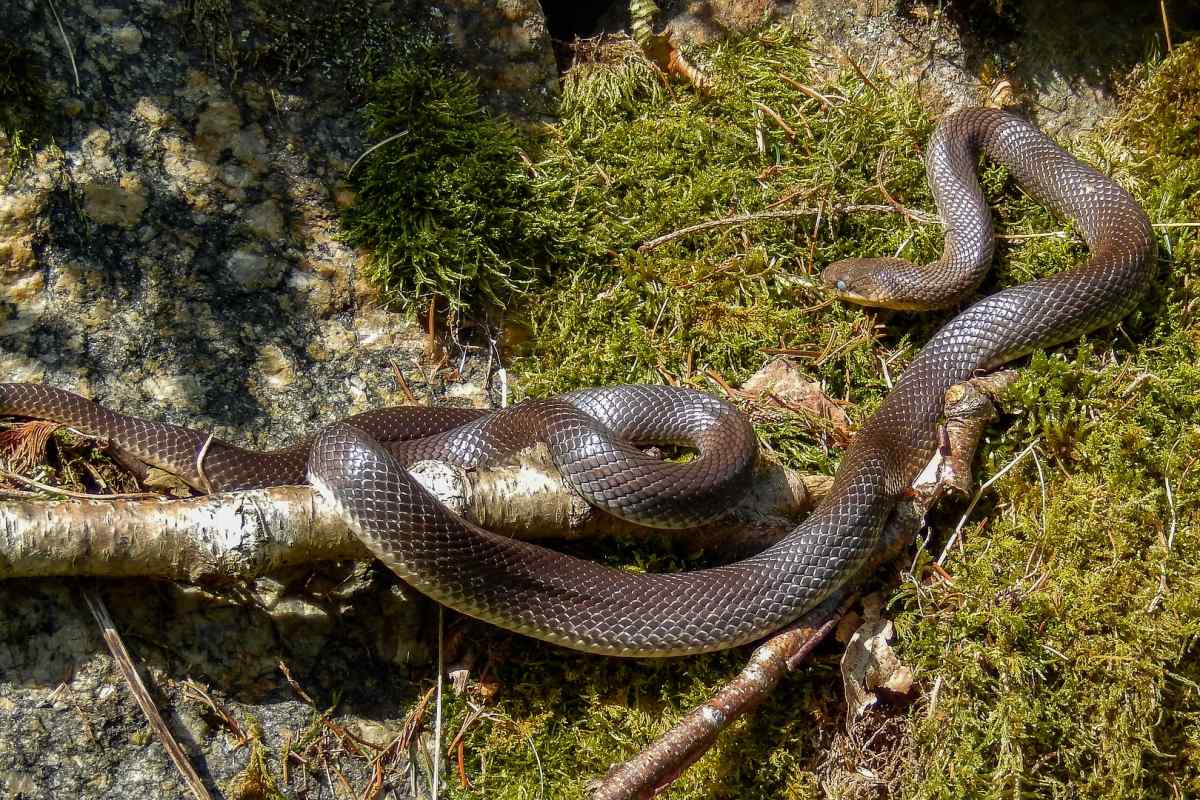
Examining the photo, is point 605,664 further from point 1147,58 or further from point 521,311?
point 1147,58

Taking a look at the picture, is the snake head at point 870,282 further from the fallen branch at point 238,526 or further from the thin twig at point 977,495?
the fallen branch at point 238,526

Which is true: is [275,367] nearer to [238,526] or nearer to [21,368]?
→ [21,368]

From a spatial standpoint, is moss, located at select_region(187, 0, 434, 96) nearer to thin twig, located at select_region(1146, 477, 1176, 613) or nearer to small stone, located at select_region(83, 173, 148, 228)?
small stone, located at select_region(83, 173, 148, 228)

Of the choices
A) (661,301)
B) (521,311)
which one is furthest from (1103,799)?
(521,311)

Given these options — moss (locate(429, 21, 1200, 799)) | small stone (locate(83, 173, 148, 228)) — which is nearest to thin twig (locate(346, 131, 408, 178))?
moss (locate(429, 21, 1200, 799))

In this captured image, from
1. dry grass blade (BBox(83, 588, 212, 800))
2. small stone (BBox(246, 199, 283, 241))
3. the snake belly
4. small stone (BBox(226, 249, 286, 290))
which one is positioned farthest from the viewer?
small stone (BBox(246, 199, 283, 241))

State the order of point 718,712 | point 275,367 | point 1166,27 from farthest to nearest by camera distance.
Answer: point 1166,27 → point 275,367 → point 718,712

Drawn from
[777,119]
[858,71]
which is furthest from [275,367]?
[858,71]
